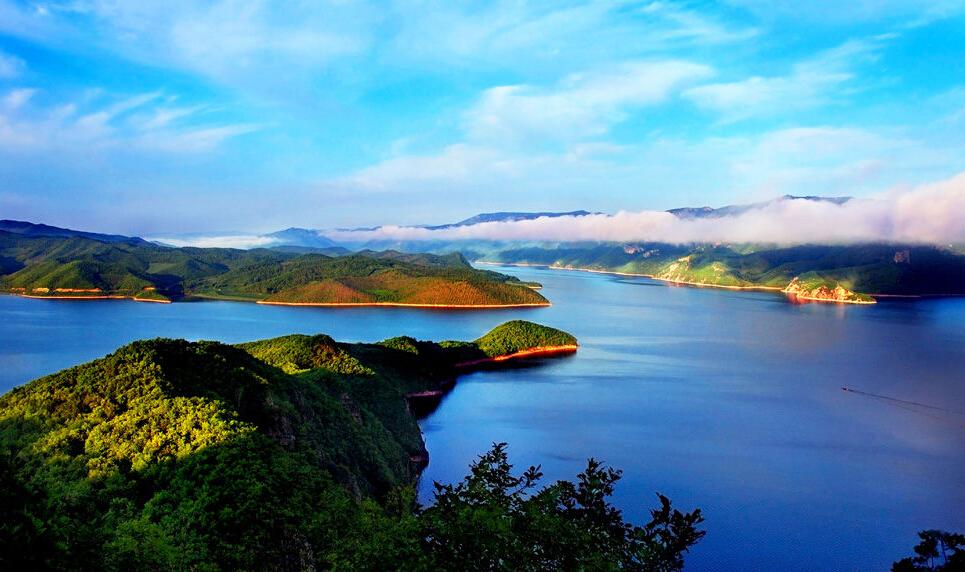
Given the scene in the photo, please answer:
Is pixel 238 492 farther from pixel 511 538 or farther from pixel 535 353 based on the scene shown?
pixel 535 353

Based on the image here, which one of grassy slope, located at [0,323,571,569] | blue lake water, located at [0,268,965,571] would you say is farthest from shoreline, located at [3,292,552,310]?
grassy slope, located at [0,323,571,569]

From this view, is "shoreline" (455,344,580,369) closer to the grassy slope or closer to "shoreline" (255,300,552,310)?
the grassy slope

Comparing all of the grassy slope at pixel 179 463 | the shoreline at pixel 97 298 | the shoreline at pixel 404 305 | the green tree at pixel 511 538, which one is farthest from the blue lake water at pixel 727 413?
the shoreline at pixel 97 298

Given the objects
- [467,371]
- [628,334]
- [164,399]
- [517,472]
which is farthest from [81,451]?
[628,334]

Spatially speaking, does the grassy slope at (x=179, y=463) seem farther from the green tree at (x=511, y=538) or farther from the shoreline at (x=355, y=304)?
the shoreline at (x=355, y=304)

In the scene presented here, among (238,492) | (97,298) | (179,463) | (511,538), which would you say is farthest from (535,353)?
(97,298)
